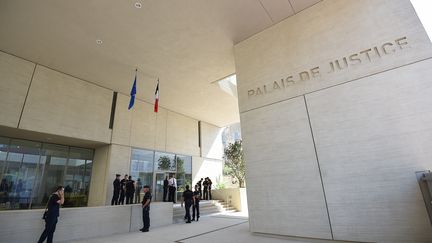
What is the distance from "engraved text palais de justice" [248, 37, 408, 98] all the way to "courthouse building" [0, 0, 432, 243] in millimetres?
32

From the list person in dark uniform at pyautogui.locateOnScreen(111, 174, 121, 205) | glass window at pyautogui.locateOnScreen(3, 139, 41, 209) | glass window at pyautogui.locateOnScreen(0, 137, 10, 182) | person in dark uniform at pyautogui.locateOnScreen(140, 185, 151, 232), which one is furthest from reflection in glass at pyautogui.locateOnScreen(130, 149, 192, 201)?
glass window at pyautogui.locateOnScreen(0, 137, 10, 182)

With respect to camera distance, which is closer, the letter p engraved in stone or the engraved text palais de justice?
the engraved text palais de justice

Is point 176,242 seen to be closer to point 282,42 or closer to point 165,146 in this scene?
point 282,42

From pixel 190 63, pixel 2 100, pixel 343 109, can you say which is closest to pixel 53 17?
pixel 2 100

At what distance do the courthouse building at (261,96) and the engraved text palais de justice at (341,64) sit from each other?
0.10 ft

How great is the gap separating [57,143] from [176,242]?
8.91m

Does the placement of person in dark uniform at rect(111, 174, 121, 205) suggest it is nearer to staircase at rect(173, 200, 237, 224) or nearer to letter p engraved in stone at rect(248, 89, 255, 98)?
staircase at rect(173, 200, 237, 224)

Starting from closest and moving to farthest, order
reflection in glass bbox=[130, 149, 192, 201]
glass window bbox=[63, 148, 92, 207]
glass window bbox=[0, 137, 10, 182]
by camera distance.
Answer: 1. glass window bbox=[0, 137, 10, 182]
2. glass window bbox=[63, 148, 92, 207]
3. reflection in glass bbox=[130, 149, 192, 201]

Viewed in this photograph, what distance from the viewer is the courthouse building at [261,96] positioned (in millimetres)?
4766

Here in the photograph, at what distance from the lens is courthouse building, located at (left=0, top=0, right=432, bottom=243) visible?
4.77m

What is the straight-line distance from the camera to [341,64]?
18.9ft

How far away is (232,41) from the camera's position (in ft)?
27.2

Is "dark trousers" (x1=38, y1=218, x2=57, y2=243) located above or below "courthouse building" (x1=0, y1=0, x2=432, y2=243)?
below

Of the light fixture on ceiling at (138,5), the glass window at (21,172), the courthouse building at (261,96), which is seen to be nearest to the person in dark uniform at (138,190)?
the courthouse building at (261,96)
